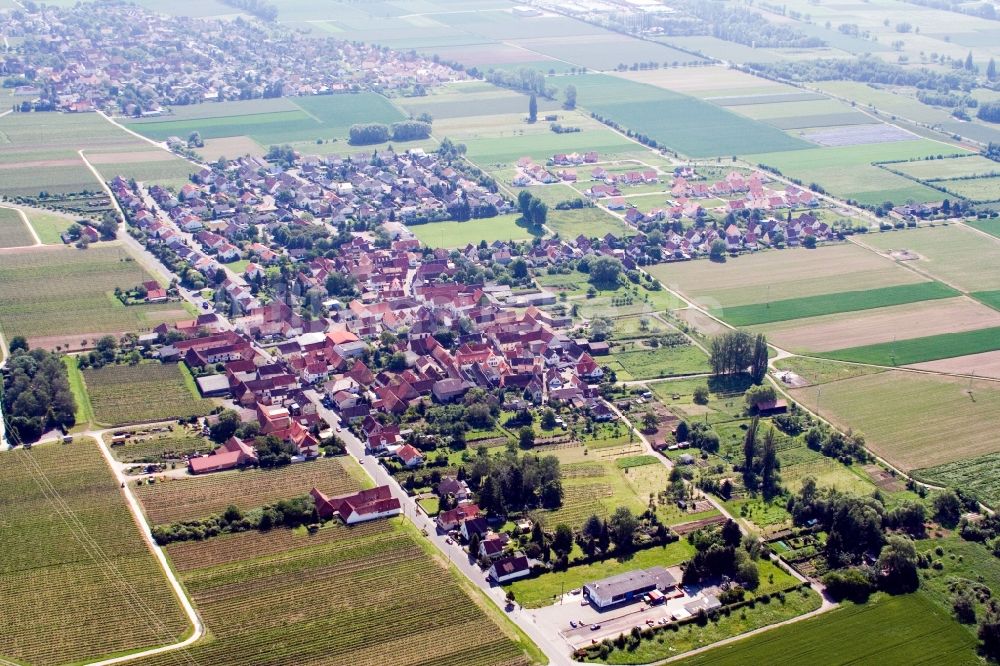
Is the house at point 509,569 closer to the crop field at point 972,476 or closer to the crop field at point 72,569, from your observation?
the crop field at point 72,569

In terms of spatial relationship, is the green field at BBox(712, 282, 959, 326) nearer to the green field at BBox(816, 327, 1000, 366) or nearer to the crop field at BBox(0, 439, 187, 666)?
the green field at BBox(816, 327, 1000, 366)

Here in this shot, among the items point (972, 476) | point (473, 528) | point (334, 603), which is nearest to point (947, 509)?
point (972, 476)

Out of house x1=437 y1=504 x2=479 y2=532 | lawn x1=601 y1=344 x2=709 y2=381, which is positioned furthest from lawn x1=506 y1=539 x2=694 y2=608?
lawn x1=601 y1=344 x2=709 y2=381

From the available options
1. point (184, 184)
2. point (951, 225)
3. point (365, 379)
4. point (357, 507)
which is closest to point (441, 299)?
point (365, 379)

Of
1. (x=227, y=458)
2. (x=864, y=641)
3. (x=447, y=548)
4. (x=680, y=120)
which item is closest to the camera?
(x=864, y=641)

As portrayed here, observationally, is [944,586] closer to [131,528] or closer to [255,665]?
[255,665]

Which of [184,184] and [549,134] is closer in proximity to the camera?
[184,184]

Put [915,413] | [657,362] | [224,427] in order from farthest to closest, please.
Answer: [657,362]
[915,413]
[224,427]

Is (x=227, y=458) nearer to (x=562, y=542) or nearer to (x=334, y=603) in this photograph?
(x=334, y=603)
